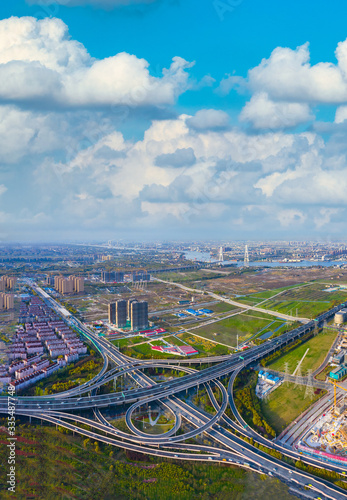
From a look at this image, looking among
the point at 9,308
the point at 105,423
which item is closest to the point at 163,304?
the point at 9,308

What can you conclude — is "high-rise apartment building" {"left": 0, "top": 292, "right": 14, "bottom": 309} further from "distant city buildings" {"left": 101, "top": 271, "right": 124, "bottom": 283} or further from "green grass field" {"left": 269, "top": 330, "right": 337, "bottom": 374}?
"green grass field" {"left": 269, "top": 330, "right": 337, "bottom": 374}

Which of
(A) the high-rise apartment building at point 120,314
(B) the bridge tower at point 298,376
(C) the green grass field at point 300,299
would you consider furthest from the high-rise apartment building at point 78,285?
(B) the bridge tower at point 298,376

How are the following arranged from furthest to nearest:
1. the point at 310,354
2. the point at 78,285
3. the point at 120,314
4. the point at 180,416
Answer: the point at 78,285 < the point at 120,314 < the point at 310,354 < the point at 180,416

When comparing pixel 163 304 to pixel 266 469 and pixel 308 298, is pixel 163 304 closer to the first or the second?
pixel 308 298

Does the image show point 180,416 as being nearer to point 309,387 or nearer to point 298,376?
point 309,387

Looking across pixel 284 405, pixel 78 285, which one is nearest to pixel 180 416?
pixel 284 405

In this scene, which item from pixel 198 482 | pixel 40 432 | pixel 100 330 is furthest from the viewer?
pixel 100 330
